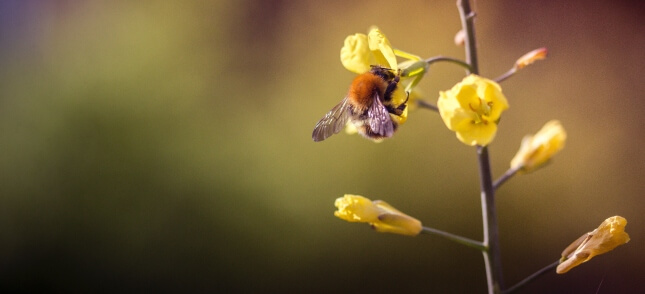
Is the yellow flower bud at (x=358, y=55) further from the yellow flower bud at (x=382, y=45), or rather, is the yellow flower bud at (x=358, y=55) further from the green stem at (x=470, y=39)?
the green stem at (x=470, y=39)

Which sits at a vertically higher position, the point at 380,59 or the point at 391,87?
the point at 380,59

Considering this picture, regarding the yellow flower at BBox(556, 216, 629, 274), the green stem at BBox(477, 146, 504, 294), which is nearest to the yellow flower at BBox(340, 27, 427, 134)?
the green stem at BBox(477, 146, 504, 294)

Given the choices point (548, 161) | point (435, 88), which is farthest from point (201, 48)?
point (548, 161)

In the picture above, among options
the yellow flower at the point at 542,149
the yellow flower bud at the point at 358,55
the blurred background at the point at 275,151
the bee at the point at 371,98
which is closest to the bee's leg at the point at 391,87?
the bee at the point at 371,98

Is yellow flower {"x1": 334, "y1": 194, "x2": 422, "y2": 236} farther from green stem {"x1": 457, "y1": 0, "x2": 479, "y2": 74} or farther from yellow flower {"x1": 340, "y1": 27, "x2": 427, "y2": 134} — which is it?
green stem {"x1": 457, "y1": 0, "x2": 479, "y2": 74}

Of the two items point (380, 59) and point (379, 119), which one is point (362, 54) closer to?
point (380, 59)

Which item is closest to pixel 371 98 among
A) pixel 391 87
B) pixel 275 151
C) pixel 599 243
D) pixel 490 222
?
pixel 391 87
